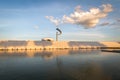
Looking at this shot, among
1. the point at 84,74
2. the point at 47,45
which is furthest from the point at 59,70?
→ the point at 47,45

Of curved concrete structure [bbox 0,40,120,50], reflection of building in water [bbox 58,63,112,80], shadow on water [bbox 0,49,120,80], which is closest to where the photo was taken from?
reflection of building in water [bbox 58,63,112,80]

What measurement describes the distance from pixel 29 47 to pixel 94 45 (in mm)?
46422

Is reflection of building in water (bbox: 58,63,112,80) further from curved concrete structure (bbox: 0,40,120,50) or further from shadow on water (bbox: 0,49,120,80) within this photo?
curved concrete structure (bbox: 0,40,120,50)

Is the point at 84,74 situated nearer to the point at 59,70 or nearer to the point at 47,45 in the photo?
the point at 59,70

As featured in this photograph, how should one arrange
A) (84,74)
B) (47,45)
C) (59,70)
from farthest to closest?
(47,45), (59,70), (84,74)

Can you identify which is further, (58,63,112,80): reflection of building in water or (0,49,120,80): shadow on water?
(0,49,120,80): shadow on water

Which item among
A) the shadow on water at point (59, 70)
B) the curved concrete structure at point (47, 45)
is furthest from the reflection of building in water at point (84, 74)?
the curved concrete structure at point (47, 45)

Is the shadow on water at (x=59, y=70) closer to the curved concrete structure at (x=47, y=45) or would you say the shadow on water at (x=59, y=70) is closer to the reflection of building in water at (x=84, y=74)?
the reflection of building in water at (x=84, y=74)

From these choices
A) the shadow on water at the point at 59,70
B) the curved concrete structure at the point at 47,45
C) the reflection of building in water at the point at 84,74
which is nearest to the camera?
the reflection of building in water at the point at 84,74

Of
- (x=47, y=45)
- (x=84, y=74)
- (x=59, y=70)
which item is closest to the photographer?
(x=84, y=74)

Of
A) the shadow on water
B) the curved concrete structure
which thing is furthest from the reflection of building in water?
the curved concrete structure

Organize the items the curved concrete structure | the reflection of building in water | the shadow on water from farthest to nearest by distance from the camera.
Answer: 1. the curved concrete structure
2. the shadow on water
3. the reflection of building in water

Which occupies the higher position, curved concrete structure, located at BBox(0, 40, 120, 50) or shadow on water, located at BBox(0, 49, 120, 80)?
curved concrete structure, located at BBox(0, 40, 120, 50)

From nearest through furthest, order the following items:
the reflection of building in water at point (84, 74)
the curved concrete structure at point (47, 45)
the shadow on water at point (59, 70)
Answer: the reflection of building in water at point (84, 74)
the shadow on water at point (59, 70)
the curved concrete structure at point (47, 45)
